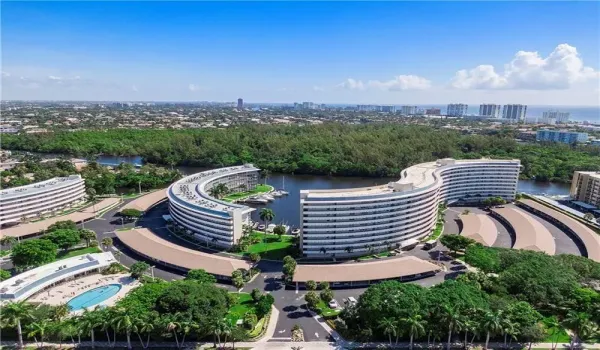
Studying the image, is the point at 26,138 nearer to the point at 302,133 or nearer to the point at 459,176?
the point at 302,133

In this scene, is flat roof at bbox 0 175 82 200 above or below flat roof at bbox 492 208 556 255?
above

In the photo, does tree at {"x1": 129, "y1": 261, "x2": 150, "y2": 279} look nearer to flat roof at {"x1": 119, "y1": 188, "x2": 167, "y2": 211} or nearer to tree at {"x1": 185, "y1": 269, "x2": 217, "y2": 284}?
tree at {"x1": 185, "y1": 269, "x2": 217, "y2": 284}

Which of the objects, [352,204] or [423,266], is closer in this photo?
[423,266]

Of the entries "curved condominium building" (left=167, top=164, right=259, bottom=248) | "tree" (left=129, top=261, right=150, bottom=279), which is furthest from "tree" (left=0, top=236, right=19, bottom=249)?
"tree" (left=129, top=261, right=150, bottom=279)

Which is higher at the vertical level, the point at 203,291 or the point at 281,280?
the point at 203,291

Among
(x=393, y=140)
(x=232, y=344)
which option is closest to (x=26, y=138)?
(x=393, y=140)

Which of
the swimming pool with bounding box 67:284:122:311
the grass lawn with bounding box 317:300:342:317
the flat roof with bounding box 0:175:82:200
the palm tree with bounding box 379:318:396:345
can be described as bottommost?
the swimming pool with bounding box 67:284:122:311

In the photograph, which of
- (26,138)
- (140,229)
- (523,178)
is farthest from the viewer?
(26,138)
